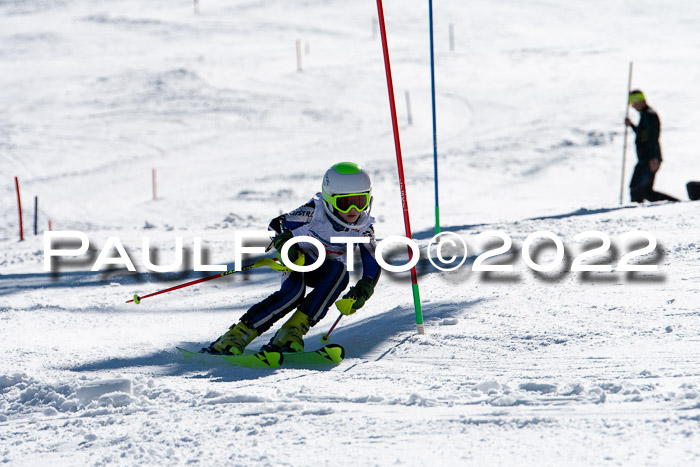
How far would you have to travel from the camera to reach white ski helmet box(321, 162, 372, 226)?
4.68 metres

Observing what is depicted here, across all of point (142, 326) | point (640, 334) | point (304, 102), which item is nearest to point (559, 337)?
point (640, 334)

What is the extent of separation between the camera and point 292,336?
469 centimetres

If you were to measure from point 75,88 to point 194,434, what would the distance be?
2293cm

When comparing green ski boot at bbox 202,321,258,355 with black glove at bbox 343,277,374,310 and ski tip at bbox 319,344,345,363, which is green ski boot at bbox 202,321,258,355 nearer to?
ski tip at bbox 319,344,345,363

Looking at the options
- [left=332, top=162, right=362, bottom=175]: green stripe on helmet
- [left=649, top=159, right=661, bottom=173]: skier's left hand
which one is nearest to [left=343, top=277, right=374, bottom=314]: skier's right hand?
[left=332, top=162, right=362, bottom=175]: green stripe on helmet

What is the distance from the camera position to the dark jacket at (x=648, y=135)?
10.6 metres

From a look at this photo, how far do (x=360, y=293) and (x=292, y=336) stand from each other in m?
0.51

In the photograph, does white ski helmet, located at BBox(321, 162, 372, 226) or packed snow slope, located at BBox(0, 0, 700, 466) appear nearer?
packed snow slope, located at BBox(0, 0, 700, 466)

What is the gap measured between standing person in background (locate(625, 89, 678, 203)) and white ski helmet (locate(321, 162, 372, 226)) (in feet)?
23.2

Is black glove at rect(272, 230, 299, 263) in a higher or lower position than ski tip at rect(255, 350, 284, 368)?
higher

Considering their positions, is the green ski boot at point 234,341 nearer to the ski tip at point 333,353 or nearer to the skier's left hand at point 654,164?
the ski tip at point 333,353

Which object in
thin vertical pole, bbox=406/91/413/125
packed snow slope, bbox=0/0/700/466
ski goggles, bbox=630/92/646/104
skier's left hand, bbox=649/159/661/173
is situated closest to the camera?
packed snow slope, bbox=0/0/700/466

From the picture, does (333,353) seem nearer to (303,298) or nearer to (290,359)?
(290,359)

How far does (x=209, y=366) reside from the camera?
4598 millimetres
